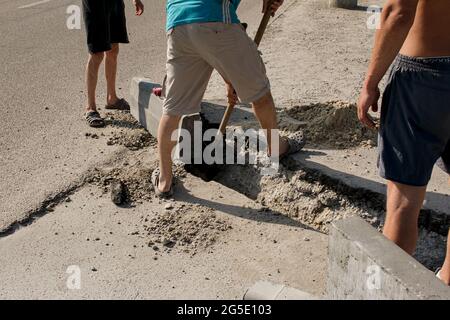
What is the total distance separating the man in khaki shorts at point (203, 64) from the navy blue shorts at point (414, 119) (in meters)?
1.17

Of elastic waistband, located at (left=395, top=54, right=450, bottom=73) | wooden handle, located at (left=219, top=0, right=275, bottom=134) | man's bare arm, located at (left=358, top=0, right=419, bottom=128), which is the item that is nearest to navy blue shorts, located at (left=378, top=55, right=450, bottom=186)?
elastic waistband, located at (left=395, top=54, right=450, bottom=73)

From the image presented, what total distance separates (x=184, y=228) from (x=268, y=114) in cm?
94

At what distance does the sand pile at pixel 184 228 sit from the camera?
3871mm

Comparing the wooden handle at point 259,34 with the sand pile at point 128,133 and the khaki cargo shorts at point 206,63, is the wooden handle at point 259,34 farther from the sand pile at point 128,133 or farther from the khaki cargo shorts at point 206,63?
the sand pile at point 128,133

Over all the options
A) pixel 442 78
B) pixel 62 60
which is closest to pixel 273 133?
pixel 442 78

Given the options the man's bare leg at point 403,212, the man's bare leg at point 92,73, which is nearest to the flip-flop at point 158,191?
the man's bare leg at point 92,73

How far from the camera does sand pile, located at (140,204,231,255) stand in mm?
3871

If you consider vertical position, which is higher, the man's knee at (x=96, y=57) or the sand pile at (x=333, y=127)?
the man's knee at (x=96, y=57)

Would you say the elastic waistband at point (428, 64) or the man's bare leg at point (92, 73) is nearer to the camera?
the elastic waistband at point (428, 64)

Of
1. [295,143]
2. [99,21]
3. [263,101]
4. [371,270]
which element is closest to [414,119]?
[371,270]

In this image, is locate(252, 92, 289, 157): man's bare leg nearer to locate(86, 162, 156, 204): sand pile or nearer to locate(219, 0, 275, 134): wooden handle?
locate(219, 0, 275, 134): wooden handle

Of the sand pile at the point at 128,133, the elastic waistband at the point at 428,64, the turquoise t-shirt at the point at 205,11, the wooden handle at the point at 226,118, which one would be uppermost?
the turquoise t-shirt at the point at 205,11

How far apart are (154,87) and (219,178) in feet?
3.89
